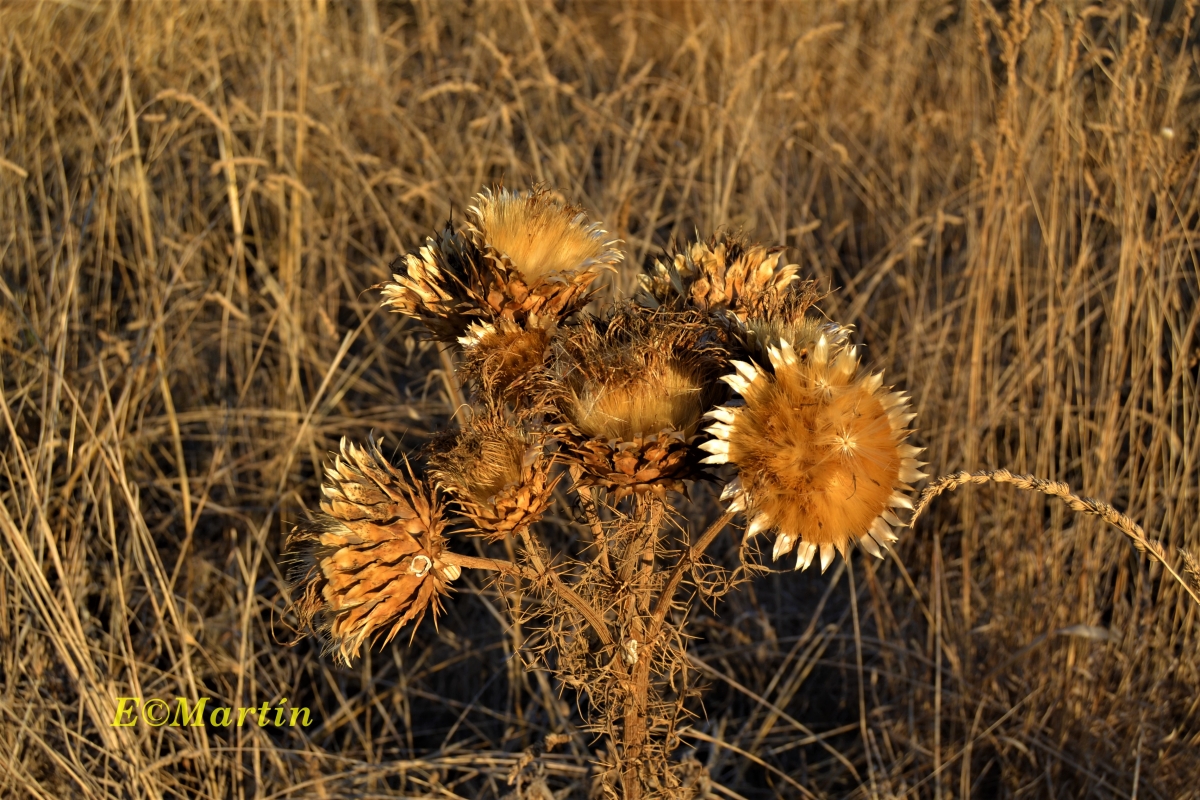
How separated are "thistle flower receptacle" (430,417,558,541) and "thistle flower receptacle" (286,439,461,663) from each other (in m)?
0.06

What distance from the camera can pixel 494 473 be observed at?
110 cm

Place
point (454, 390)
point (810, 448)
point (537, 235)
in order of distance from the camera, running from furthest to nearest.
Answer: point (454, 390) < point (537, 235) < point (810, 448)

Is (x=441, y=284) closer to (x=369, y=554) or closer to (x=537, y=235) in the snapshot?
(x=537, y=235)

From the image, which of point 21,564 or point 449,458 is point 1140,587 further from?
point 21,564

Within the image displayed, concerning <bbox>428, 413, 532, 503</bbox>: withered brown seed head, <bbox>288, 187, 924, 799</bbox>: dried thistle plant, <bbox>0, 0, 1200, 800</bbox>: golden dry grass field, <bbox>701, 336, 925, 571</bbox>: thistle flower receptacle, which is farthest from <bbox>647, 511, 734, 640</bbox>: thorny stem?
<bbox>0, 0, 1200, 800</bbox>: golden dry grass field

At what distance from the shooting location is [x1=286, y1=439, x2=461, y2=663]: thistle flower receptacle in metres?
1.10

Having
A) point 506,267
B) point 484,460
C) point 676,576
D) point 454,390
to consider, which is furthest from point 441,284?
point 454,390

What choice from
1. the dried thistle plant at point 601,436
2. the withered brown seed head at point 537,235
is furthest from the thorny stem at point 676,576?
the withered brown seed head at point 537,235

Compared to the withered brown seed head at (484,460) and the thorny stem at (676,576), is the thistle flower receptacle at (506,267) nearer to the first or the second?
the withered brown seed head at (484,460)

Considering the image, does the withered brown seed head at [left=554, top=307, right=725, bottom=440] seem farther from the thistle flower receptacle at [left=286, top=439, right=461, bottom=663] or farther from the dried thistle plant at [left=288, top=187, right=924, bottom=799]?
the thistle flower receptacle at [left=286, top=439, right=461, bottom=663]

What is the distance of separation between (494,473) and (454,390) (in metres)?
1.00

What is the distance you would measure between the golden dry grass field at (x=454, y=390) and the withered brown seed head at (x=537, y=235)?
0.27 metres

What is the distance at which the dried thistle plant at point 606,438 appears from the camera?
1.06 metres

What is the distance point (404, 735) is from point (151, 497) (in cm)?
99
